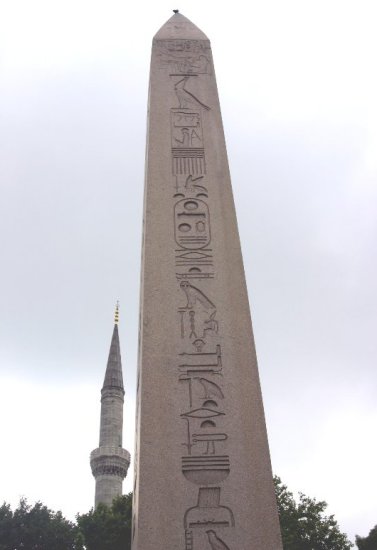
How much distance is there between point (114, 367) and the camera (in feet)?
104

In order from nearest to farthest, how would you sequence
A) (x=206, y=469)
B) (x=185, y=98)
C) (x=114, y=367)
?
1. (x=206, y=469)
2. (x=185, y=98)
3. (x=114, y=367)

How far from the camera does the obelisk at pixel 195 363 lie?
152 inches

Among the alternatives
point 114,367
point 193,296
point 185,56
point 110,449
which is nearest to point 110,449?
point 110,449

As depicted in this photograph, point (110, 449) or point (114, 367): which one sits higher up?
point (114, 367)

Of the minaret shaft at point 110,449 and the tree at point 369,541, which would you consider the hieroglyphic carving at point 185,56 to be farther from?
the minaret shaft at point 110,449

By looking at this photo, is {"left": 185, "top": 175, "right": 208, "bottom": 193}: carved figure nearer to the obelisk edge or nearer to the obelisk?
the obelisk

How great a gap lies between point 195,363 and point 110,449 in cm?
2522

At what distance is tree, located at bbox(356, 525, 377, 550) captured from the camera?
2003cm

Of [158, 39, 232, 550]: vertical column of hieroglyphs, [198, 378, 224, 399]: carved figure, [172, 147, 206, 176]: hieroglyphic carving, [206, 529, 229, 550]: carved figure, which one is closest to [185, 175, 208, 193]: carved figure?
[158, 39, 232, 550]: vertical column of hieroglyphs

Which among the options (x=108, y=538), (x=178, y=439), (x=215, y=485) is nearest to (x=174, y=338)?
(x=178, y=439)

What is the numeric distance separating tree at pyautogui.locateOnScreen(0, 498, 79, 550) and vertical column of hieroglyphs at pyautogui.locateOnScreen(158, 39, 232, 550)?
Answer: 51.4ft

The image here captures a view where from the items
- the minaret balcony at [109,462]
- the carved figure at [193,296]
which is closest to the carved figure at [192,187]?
the carved figure at [193,296]

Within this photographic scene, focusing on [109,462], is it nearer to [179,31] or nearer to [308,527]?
[308,527]

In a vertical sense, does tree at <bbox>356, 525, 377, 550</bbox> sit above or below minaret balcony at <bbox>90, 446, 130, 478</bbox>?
below
